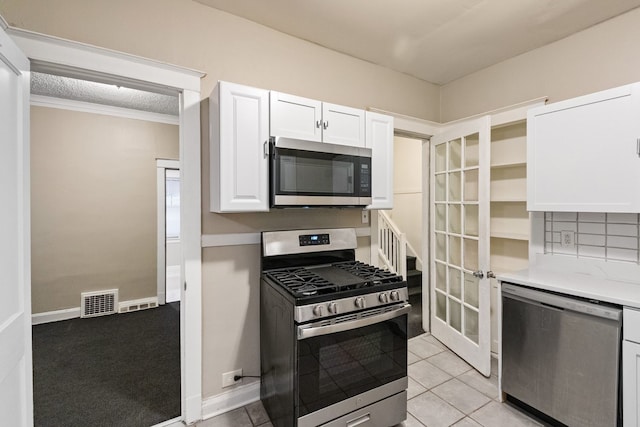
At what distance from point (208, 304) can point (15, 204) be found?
3.78ft

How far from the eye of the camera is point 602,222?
6.90 ft

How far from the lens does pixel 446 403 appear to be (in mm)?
2139

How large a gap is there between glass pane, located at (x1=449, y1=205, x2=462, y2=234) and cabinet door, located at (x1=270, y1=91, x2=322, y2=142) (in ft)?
5.15

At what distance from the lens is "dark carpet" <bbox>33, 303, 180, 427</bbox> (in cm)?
203

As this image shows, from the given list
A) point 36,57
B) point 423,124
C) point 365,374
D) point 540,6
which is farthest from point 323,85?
point 365,374

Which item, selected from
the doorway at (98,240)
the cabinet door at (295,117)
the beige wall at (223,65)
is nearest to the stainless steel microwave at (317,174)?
the cabinet door at (295,117)

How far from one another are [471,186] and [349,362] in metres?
1.88

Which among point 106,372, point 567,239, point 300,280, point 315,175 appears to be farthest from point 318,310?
point 106,372

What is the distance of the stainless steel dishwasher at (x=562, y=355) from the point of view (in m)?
1.62

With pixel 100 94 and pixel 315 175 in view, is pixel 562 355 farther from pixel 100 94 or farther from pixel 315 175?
pixel 100 94

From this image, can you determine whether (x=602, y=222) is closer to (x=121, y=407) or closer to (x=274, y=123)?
(x=274, y=123)

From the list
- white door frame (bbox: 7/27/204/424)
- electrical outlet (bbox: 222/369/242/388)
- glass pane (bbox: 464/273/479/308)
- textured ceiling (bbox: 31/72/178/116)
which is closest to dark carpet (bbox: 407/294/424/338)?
glass pane (bbox: 464/273/479/308)

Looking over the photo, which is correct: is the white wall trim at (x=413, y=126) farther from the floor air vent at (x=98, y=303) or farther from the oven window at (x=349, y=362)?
the floor air vent at (x=98, y=303)

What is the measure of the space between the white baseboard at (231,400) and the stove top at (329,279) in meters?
0.86
